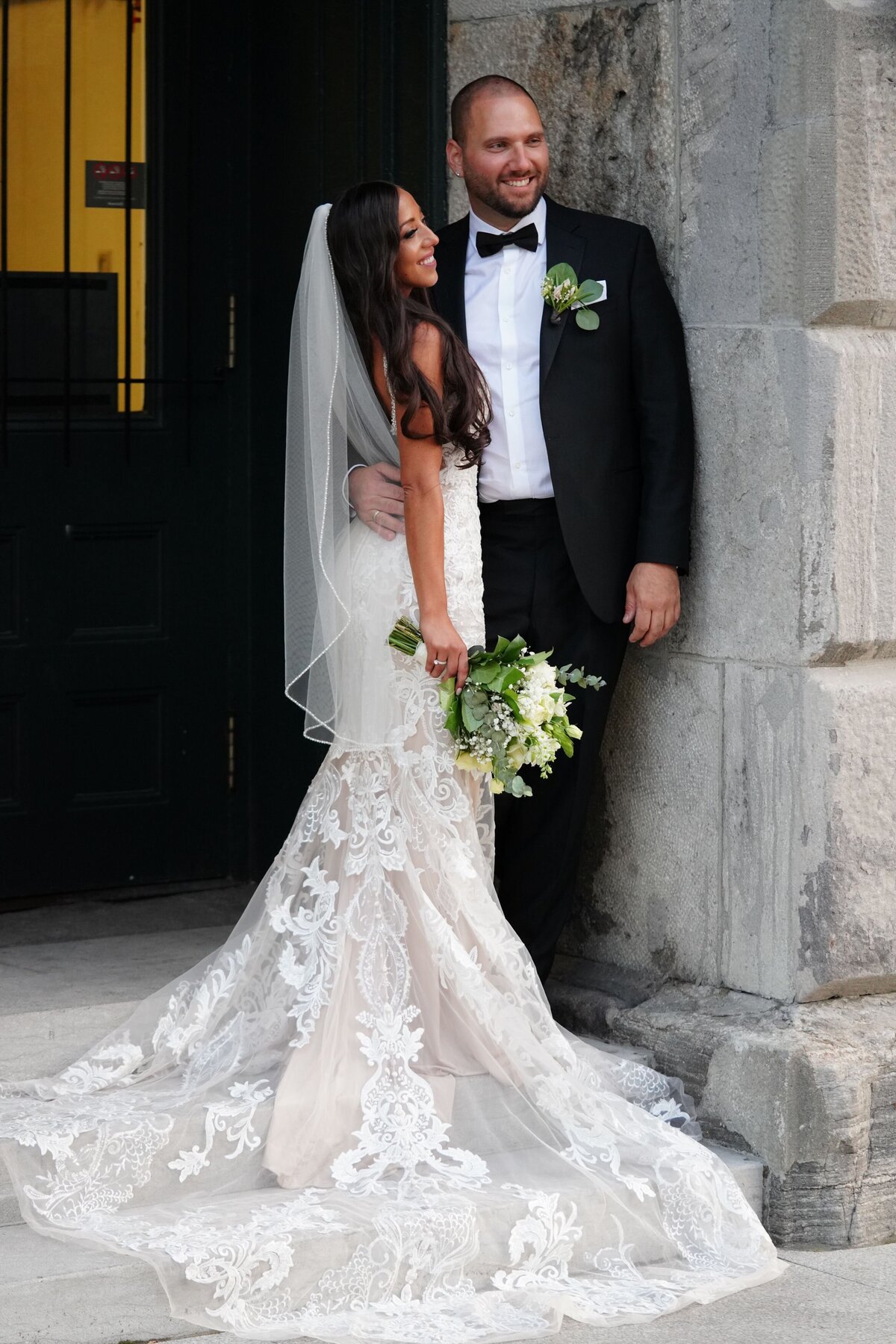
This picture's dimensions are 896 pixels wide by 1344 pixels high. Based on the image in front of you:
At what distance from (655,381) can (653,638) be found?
58 centimetres

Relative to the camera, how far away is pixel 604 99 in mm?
4590

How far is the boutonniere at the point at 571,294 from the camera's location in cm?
433

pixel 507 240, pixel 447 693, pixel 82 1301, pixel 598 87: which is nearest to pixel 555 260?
pixel 507 240

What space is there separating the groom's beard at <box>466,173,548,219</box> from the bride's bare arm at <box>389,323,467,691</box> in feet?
1.60

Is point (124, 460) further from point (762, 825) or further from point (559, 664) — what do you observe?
point (762, 825)

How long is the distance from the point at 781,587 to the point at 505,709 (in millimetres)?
703

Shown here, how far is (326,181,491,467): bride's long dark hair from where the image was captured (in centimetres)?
400

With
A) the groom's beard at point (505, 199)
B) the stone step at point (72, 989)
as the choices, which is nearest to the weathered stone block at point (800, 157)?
the groom's beard at point (505, 199)

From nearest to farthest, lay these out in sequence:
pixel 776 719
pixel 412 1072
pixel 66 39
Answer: pixel 412 1072 < pixel 776 719 < pixel 66 39

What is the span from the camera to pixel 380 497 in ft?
13.8

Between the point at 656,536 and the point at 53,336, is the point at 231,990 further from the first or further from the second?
the point at 53,336

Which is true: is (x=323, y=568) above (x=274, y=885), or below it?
above

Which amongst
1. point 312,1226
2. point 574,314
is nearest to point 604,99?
point 574,314

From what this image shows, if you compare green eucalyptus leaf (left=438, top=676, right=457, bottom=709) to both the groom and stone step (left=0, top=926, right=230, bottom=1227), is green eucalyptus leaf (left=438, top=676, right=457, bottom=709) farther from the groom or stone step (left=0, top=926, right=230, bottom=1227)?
stone step (left=0, top=926, right=230, bottom=1227)
